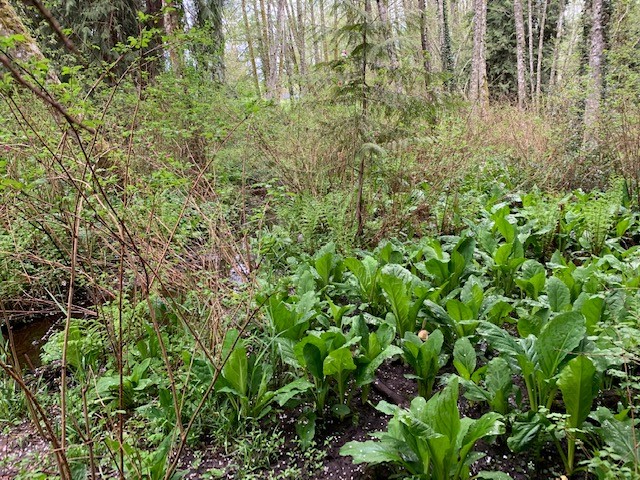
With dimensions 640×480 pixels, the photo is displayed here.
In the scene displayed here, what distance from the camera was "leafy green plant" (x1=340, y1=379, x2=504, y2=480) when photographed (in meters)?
1.68

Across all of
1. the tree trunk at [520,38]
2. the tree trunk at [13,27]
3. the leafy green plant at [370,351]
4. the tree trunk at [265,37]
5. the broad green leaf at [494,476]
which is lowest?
the broad green leaf at [494,476]

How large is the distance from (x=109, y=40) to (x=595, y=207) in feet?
36.1

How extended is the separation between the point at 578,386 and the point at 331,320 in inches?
63.3

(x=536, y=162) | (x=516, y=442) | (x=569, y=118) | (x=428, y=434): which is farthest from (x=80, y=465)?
(x=569, y=118)

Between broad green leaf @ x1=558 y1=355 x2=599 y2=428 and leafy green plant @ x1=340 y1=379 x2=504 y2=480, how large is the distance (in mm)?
346

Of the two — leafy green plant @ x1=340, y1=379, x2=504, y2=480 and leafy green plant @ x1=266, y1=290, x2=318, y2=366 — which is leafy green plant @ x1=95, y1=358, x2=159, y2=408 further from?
leafy green plant @ x1=340, y1=379, x2=504, y2=480

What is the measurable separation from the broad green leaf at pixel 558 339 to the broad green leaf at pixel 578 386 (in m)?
0.16

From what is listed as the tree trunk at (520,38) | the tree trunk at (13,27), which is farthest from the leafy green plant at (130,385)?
the tree trunk at (520,38)

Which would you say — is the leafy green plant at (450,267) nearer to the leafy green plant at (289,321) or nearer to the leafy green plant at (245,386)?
the leafy green plant at (289,321)

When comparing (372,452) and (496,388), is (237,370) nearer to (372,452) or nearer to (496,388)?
(372,452)

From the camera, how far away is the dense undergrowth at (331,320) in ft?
5.75

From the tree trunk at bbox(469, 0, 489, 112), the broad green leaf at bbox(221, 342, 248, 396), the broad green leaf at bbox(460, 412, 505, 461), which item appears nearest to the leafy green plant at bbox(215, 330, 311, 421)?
the broad green leaf at bbox(221, 342, 248, 396)

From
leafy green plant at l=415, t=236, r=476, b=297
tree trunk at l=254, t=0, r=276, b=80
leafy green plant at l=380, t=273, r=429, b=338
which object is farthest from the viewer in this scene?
tree trunk at l=254, t=0, r=276, b=80

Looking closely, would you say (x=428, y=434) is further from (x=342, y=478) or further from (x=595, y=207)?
(x=595, y=207)
